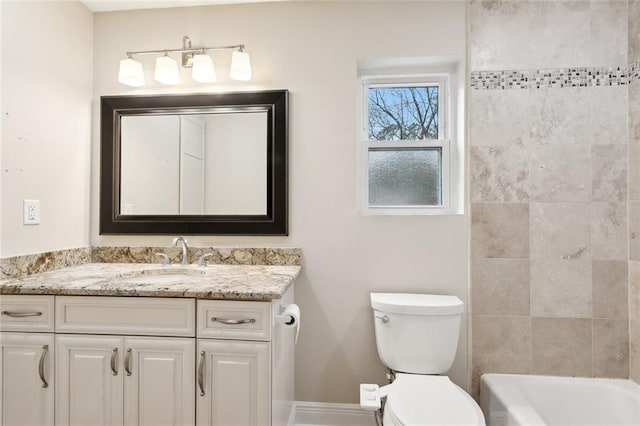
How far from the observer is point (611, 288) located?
1.68m

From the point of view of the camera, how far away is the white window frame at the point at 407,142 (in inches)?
74.8

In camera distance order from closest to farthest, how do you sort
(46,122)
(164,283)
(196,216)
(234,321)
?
(234,321) → (164,283) → (46,122) → (196,216)

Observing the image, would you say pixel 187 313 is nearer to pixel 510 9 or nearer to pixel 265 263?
pixel 265 263

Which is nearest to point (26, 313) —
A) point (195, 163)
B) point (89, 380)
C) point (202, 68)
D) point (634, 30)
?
point (89, 380)

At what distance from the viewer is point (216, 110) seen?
1.86 meters

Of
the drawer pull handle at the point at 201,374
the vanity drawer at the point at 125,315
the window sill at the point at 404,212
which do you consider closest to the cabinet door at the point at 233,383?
the drawer pull handle at the point at 201,374

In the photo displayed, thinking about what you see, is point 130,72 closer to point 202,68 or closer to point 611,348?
point 202,68

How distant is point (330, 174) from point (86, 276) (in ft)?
4.11

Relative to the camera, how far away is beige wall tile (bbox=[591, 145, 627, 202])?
1666 mm

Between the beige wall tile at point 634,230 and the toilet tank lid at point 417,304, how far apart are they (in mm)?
867

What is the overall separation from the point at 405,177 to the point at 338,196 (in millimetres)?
421

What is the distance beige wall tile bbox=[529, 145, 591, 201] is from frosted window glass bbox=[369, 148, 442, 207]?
47cm

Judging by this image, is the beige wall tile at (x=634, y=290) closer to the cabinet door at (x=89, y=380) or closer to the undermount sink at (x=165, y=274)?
the undermount sink at (x=165, y=274)

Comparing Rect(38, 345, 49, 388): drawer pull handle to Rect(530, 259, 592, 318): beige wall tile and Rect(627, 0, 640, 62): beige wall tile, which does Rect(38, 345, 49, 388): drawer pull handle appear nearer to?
Rect(530, 259, 592, 318): beige wall tile
